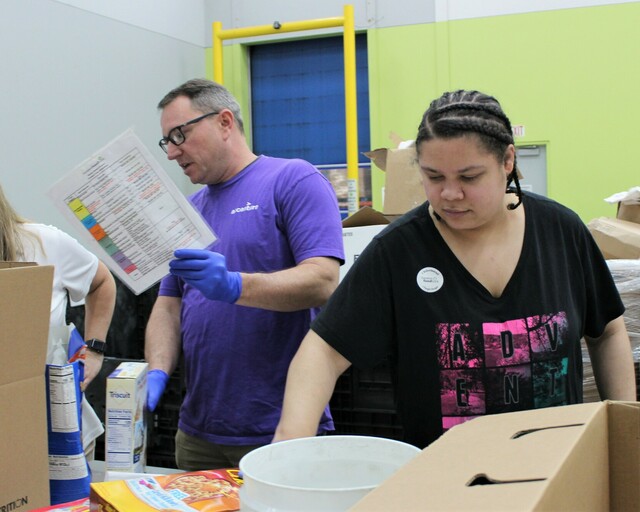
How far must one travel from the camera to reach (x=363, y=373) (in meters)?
1.86

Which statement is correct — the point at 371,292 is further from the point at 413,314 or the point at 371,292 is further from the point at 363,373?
the point at 363,373

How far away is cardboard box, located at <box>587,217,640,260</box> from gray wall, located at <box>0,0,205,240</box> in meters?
2.58

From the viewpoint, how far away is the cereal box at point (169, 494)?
79 centimetres

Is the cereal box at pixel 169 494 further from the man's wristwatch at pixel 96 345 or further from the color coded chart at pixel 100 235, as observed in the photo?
the man's wristwatch at pixel 96 345

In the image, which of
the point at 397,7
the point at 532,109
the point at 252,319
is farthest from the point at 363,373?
the point at 397,7

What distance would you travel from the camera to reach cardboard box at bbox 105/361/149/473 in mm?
1102

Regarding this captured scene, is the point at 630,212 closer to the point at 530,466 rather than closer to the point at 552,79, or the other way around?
the point at 530,466

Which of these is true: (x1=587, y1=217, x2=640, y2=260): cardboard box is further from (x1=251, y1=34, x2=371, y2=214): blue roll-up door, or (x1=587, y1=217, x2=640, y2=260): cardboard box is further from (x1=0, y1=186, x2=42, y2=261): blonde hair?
(x1=251, y1=34, x2=371, y2=214): blue roll-up door

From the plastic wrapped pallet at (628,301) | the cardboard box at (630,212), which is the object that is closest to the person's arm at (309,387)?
the plastic wrapped pallet at (628,301)

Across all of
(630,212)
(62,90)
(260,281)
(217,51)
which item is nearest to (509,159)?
(260,281)

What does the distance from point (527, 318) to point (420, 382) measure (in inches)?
8.5

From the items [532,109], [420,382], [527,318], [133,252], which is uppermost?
[532,109]

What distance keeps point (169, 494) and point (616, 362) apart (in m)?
0.92

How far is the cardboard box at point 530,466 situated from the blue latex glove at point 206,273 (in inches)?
30.9
